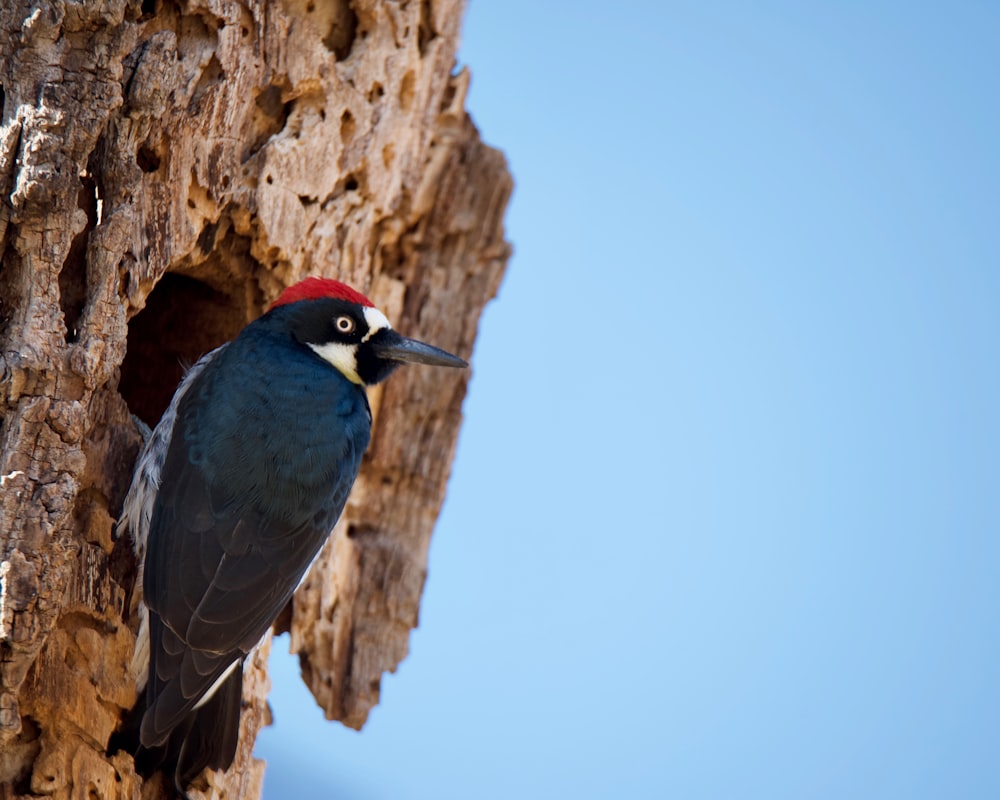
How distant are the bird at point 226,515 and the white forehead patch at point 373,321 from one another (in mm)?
109

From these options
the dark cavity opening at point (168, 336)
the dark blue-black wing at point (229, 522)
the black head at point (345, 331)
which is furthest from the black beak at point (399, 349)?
the dark cavity opening at point (168, 336)

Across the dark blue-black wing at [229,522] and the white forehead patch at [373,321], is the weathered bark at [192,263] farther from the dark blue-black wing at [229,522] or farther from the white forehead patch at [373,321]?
the white forehead patch at [373,321]

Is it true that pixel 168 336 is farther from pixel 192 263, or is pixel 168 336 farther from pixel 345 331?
pixel 345 331

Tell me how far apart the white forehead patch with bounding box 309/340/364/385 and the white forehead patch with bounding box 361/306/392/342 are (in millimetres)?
69

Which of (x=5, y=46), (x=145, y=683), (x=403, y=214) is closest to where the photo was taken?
(x=5, y=46)

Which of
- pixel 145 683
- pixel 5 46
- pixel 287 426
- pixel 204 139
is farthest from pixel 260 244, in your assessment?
pixel 145 683

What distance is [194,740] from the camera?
3438mm

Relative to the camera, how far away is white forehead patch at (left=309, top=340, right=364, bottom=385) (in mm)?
3898

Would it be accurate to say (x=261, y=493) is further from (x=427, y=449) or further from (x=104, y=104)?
(x=427, y=449)

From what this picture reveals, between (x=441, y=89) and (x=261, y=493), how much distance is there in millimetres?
2323

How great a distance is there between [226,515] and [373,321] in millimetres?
899

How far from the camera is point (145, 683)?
11.1 ft

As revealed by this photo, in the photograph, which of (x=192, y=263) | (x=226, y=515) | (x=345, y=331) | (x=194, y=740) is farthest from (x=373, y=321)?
(x=194, y=740)

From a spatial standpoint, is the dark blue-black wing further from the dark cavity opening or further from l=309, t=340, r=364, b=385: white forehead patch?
the dark cavity opening
